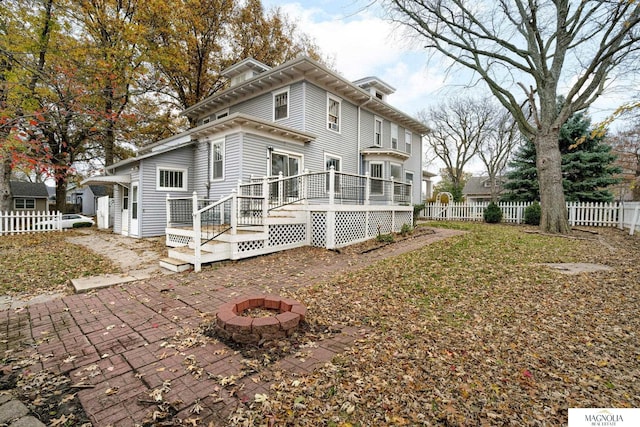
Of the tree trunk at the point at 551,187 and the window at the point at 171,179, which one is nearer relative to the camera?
the tree trunk at the point at 551,187

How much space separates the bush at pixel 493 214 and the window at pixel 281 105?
13.3m

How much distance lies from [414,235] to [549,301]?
6.33 m

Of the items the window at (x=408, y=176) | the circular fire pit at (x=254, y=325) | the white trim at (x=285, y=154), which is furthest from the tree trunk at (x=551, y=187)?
the circular fire pit at (x=254, y=325)

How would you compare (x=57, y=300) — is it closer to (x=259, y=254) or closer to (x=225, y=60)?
(x=259, y=254)

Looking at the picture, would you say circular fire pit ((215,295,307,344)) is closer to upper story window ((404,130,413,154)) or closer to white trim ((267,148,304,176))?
white trim ((267,148,304,176))

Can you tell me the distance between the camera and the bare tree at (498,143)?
2592cm

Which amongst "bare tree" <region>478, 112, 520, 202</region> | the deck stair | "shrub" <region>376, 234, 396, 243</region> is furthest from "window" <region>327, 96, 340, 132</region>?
"bare tree" <region>478, 112, 520, 202</region>

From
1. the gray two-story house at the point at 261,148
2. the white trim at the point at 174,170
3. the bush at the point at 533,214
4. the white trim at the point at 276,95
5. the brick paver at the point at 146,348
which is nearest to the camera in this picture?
the brick paver at the point at 146,348

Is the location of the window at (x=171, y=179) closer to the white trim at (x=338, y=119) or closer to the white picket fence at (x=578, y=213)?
the white trim at (x=338, y=119)

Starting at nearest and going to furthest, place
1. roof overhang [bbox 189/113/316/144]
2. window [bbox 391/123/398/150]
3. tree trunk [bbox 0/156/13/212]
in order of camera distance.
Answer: roof overhang [bbox 189/113/316/144]
tree trunk [bbox 0/156/13/212]
window [bbox 391/123/398/150]

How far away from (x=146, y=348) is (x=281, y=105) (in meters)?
11.2

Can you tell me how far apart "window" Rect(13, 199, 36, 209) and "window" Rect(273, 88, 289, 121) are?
105 ft

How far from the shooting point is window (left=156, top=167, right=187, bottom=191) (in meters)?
11.8

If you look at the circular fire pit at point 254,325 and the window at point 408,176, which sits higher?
the window at point 408,176
